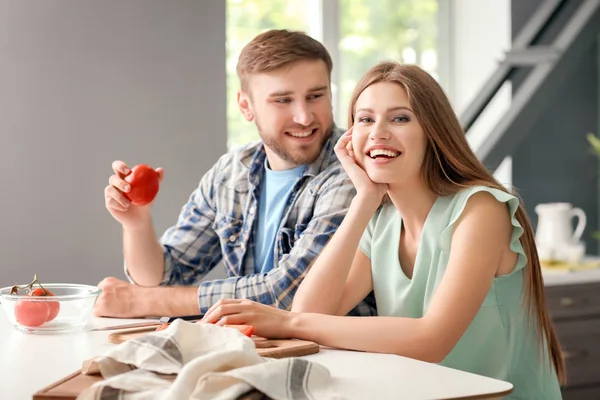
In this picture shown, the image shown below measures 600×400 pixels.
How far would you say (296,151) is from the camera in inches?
96.7

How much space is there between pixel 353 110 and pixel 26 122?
1.48 meters

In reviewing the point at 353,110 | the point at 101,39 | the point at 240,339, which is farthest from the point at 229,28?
the point at 240,339

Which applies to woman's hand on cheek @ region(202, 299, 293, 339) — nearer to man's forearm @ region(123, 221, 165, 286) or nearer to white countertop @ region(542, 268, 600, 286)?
man's forearm @ region(123, 221, 165, 286)

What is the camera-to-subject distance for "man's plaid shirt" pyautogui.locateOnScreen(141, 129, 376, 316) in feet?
7.40

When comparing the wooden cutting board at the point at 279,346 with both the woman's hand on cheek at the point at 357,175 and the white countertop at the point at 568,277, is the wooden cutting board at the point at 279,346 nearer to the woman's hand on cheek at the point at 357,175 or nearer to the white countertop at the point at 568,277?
the woman's hand on cheek at the point at 357,175

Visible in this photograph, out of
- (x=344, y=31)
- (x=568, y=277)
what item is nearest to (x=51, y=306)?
(x=568, y=277)

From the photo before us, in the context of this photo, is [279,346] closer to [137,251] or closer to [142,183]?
[142,183]

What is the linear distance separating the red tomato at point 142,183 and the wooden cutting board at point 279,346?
618 mm

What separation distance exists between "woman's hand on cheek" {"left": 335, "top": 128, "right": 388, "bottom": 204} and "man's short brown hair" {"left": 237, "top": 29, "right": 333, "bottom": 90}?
41cm

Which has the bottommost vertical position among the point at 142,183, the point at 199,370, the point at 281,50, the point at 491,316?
the point at 491,316

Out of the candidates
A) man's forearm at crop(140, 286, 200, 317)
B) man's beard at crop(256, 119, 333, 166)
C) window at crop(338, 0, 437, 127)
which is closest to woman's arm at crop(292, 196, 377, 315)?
man's forearm at crop(140, 286, 200, 317)

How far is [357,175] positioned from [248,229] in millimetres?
550

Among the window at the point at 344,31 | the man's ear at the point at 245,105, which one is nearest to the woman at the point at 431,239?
the man's ear at the point at 245,105

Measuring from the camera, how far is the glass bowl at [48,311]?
185 centimetres
